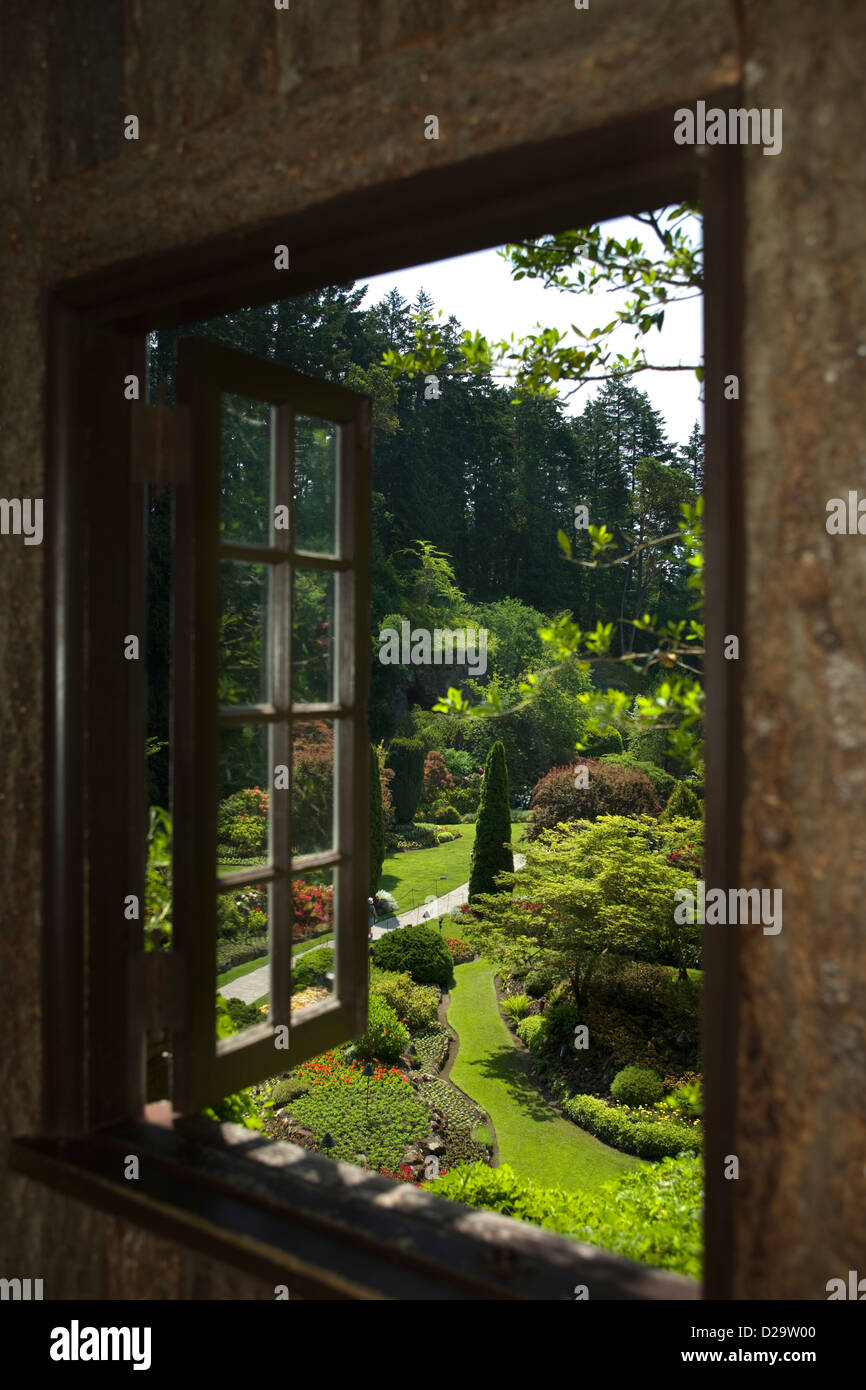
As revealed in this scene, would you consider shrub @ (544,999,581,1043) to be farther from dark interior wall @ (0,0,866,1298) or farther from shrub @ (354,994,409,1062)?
dark interior wall @ (0,0,866,1298)

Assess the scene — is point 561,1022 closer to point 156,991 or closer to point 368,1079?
point 368,1079

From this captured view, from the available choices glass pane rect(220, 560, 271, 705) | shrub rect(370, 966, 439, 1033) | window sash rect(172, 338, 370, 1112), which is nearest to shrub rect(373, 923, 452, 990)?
shrub rect(370, 966, 439, 1033)

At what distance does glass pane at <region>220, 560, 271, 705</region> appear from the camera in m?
1.68

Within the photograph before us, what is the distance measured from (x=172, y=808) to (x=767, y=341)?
3.79 feet

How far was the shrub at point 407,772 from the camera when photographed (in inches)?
617

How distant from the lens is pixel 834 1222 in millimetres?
908

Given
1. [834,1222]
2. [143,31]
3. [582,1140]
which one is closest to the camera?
[834,1222]

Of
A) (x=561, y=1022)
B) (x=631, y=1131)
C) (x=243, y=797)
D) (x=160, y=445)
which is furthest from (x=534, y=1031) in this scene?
(x=160, y=445)

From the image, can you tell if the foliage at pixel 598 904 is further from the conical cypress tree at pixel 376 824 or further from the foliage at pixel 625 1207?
the foliage at pixel 625 1207

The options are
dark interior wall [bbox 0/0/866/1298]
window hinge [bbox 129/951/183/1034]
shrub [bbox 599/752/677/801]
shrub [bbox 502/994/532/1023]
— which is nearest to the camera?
dark interior wall [bbox 0/0/866/1298]

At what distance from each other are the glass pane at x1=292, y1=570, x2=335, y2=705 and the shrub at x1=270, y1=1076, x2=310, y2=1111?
5.16 metres

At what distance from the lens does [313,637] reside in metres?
1.85
